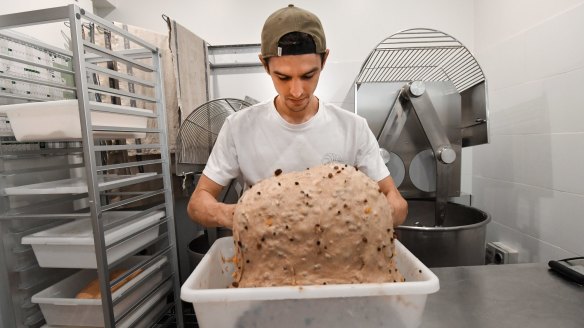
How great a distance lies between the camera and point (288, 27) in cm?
83

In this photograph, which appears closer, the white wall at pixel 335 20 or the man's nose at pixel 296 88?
the man's nose at pixel 296 88

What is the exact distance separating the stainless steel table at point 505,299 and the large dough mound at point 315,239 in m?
0.41

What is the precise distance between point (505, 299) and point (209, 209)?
972 mm

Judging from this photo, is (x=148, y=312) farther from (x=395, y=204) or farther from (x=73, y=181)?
(x=395, y=204)

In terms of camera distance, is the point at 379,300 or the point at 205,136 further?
the point at 205,136

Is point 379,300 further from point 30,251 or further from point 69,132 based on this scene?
point 30,251

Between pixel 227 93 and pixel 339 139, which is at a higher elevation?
pixel 227 93

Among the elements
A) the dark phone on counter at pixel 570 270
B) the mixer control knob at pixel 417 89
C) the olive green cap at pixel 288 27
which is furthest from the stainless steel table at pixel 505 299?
the mixer control knob at pixel 417 89

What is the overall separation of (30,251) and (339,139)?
1.59 m

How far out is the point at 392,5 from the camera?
2203 mm

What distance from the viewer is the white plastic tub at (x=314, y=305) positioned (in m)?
0.51

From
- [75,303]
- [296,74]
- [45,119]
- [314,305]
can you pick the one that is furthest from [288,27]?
[75,303]

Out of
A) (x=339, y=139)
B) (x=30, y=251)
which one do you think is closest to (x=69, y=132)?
(x=30, y=251)

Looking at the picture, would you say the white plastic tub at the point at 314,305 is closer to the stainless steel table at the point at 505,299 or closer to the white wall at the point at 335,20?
the stainless steel table at the point at 505,299
